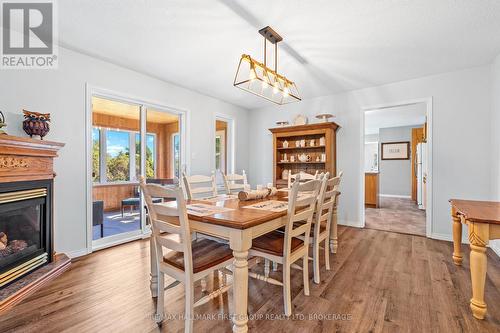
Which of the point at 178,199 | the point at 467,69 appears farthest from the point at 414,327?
the point at 467,69

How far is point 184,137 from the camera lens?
4.08 m

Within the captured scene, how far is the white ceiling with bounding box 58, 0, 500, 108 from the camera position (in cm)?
199

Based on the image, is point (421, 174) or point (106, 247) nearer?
point (106, 247)

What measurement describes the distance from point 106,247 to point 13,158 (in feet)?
5.22

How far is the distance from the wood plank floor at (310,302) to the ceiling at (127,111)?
223cm

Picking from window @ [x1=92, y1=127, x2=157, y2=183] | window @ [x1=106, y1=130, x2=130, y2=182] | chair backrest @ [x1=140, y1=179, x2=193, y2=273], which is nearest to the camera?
chair backrest @ [x1=140, y1=179, x2=193, y2=273]

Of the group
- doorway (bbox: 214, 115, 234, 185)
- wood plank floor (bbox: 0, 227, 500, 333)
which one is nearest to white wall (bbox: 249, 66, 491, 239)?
wood plank floor (bbox: 0, 227, 500, 333)

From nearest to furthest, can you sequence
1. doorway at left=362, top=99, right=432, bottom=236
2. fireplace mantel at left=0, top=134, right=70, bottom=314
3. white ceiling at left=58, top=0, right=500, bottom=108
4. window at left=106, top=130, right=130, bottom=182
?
fireplace mantel at left=0, top=134, right=70, bottom=314
white ceiling at left=58, top=0, right=500, bottom=108
window at left=106, top=130, right=130, bottom=182
doorway at left=362, top=99, right=432, bottom=236

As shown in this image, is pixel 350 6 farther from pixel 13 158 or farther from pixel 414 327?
pixel 13 158

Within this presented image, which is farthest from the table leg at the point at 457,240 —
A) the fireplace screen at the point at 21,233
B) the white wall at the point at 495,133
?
the fireplace screen at the point at 21,233

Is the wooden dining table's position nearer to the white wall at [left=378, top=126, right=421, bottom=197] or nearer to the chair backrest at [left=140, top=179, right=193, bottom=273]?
the chair backrest at [left=140, top=179, right=193, bottom=273]

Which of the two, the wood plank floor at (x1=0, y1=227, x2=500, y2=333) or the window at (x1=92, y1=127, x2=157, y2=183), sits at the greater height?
the window at (x1=92, y1=127, x2=157, y2=183)

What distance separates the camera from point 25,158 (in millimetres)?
2078

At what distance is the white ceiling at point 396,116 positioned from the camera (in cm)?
529
